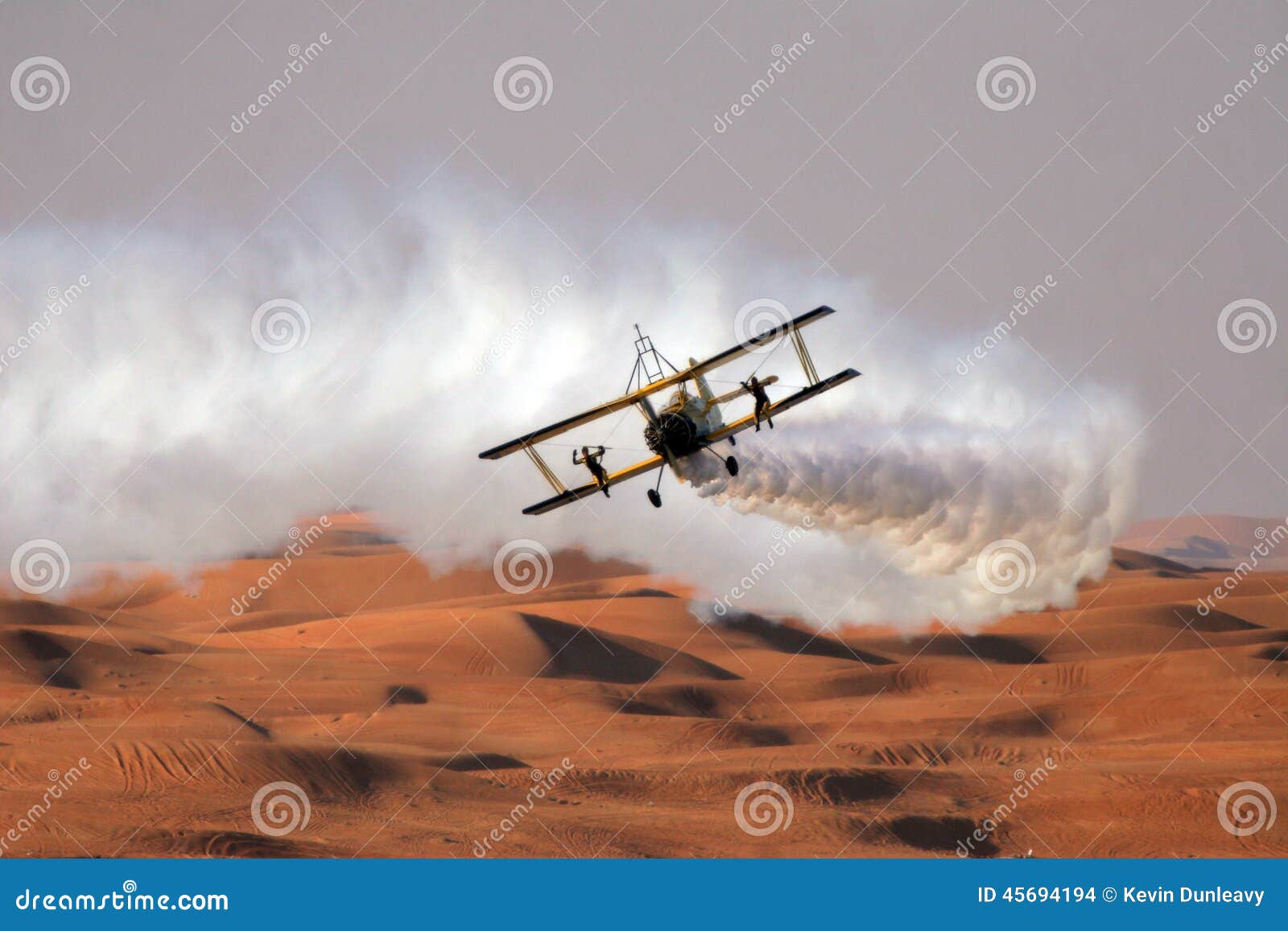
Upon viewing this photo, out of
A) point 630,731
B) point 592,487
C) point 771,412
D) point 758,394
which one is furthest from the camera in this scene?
point 630,731

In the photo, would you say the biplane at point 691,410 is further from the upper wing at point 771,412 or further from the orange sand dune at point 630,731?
the orange sand dune at point 630,731

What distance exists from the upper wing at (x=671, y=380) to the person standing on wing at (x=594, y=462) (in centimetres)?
162

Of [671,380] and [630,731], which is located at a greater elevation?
[671,380]

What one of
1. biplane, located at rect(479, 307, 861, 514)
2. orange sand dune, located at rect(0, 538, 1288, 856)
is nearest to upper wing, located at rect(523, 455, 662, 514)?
biplane, located at rect(479, 307, 861, 514)

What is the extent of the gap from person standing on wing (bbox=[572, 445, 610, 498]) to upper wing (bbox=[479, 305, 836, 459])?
162 cm

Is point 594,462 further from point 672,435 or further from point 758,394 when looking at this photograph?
point 758,394

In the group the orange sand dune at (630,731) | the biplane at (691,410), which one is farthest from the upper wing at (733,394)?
the orange sand dune at (630,731)

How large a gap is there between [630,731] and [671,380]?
2375cm

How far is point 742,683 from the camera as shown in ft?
250

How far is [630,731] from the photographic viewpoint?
6606cm

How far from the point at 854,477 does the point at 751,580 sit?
32.8 m

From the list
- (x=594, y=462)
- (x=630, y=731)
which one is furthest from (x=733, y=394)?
(x=630, y=731)

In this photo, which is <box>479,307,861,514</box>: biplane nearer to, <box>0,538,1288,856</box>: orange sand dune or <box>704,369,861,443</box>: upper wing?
<box>704,369,861,443</box>: upper wing

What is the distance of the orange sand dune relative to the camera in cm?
5034
